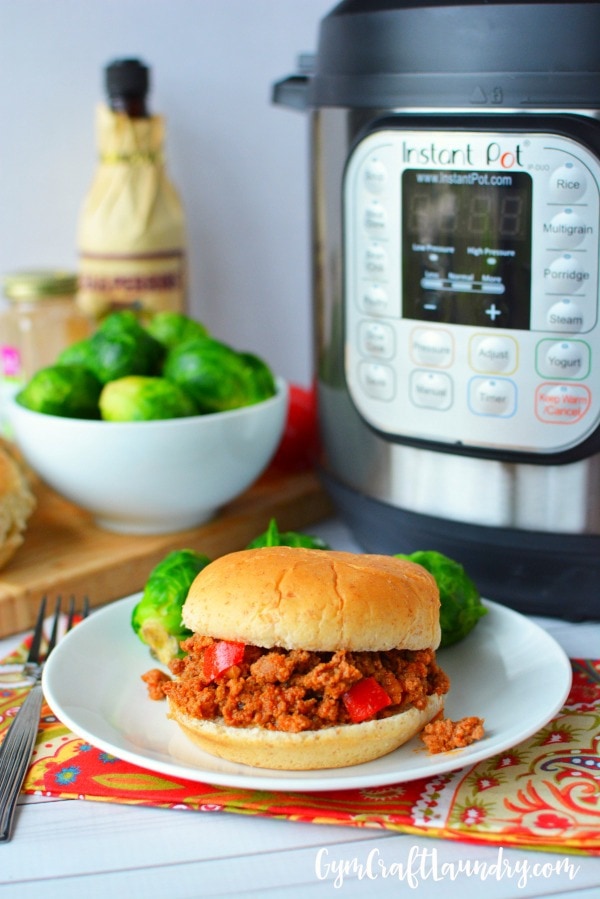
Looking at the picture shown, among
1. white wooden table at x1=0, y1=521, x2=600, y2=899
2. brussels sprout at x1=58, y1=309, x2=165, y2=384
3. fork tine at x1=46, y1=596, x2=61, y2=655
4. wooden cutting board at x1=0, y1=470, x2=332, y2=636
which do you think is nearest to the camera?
white wooden table at x1=0, y1=521, x2=600, y2=899

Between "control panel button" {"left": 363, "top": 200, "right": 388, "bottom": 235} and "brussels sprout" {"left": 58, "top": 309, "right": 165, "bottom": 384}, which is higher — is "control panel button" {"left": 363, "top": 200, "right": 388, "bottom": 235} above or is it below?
above

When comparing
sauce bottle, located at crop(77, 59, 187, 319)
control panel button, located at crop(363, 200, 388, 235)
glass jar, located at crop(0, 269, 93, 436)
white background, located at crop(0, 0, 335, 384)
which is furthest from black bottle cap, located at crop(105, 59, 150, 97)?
control panel button, located at crop(363, 200, 388, 235)

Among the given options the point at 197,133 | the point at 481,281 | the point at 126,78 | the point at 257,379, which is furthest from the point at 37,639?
the point at 197,133

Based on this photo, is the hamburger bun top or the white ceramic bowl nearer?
the hamburger bun top

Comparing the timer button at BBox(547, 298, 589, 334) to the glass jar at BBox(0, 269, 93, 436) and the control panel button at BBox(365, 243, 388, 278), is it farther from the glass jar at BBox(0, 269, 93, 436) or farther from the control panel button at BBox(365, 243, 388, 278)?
the glass jar at BBox(0, 269, 93, 436)

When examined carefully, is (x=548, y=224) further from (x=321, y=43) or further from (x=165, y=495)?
(x=165, y=495)

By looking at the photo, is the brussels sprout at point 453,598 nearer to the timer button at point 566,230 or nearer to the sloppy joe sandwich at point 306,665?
the sloppy joe sandwich at point 306,665

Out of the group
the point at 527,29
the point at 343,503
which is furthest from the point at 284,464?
the point at 527,29
